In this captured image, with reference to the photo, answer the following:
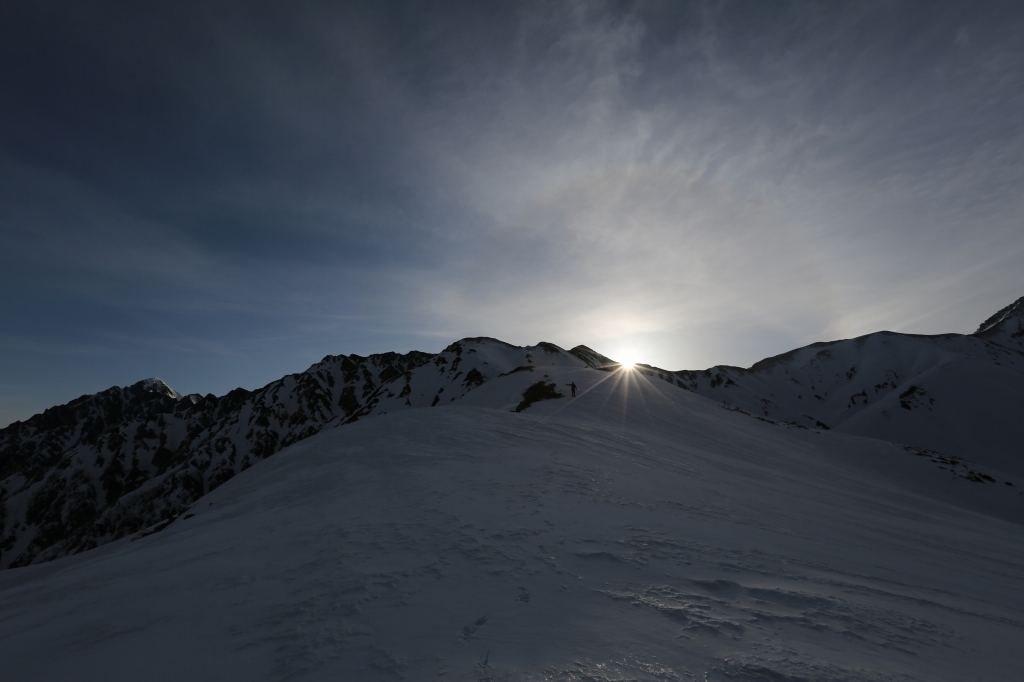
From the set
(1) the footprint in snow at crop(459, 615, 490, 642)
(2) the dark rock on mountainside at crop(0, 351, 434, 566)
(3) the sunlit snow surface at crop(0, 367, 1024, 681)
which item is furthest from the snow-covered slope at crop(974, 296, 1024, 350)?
(1) the footprint in snow at crop(459, 615, 490, 642)

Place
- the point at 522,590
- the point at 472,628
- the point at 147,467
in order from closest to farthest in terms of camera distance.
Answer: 1. the point at 472,628
2. the point at 522,590
3. the point at 147,467

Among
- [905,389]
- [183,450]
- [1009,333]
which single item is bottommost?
[183,450]

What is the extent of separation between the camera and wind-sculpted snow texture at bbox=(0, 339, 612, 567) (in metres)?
128

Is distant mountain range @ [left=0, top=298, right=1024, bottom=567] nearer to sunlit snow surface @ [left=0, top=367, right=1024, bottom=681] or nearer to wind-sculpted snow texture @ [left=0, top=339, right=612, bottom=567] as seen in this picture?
wind-sculpted snow texture @ [left=0, top=339, right=612, bottom=567]

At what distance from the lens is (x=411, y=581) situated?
21.2ft

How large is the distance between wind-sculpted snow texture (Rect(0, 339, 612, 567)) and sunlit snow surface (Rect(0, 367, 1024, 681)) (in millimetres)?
83501

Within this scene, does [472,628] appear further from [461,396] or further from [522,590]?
[461,396]

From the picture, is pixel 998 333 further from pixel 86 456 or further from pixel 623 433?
pixel 86 456

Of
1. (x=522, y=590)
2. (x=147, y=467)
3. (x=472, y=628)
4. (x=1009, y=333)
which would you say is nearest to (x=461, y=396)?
(x=522, y=590)

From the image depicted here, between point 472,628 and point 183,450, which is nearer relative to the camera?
point 472,628

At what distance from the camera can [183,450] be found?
588 feet

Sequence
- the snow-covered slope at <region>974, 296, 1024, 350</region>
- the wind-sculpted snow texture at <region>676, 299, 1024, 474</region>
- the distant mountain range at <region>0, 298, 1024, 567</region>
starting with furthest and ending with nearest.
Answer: the snow-covered slope at <region>974, 296, 1024, 350</region>, the distant mountain range at <region>0, 298, 1024, 567</region>, the wind-sculpted snow texture at <region>676, 299, 1024, 474</region>

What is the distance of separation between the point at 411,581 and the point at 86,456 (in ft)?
801

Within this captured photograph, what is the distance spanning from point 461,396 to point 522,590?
83.8m
